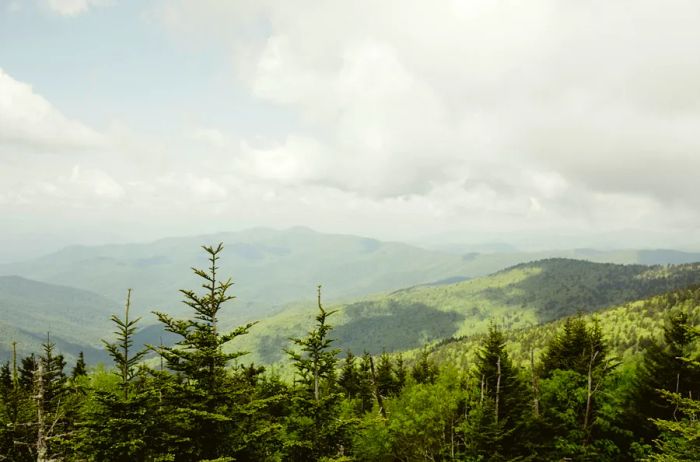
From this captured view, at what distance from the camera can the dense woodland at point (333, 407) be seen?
57.9 ft

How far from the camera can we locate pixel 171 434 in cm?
1842

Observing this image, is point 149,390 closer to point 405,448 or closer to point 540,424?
point 405,448

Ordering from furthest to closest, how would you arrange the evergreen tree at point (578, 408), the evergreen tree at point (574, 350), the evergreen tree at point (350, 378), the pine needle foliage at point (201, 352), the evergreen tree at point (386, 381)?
the evergreen tree at point (350, 378) → the evergreen tree at point (386, 381) → the evergreen tree at point (574, 350) → the evergreen tree at point (578, 408) → the pine needle foliage at point (201, 352)

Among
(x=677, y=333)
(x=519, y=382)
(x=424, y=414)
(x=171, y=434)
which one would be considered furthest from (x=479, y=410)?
(x=171, y=434)

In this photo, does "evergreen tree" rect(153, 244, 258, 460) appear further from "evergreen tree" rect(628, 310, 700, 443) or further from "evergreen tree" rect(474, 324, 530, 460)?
"evergreen tree" rect(628, 310, 700, 443)

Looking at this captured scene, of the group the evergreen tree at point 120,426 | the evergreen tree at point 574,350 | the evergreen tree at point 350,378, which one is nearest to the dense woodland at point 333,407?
the evergreen tree at point 120,426

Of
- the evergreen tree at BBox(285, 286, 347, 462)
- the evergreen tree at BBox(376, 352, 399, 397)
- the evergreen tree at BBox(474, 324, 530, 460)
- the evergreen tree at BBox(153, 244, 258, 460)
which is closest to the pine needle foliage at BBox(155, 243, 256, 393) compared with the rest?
the evergreen tree at BBox(153, 244, 258, 460)

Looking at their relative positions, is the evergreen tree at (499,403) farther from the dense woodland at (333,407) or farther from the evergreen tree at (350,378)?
the evergreen tree at (350,378)

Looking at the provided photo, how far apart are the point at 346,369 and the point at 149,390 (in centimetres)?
5671

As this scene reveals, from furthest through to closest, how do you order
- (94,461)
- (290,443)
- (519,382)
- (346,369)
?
1. (346,369)
2. (519,382)
3. (290,443)
4. (94,461)

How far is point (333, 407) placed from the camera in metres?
22.5

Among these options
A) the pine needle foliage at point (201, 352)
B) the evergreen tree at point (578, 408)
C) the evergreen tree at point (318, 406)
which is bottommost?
the evergreen tree at point (578, 408)

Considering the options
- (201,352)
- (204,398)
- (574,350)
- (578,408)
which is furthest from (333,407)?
(574,350)

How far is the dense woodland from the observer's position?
695 inches
